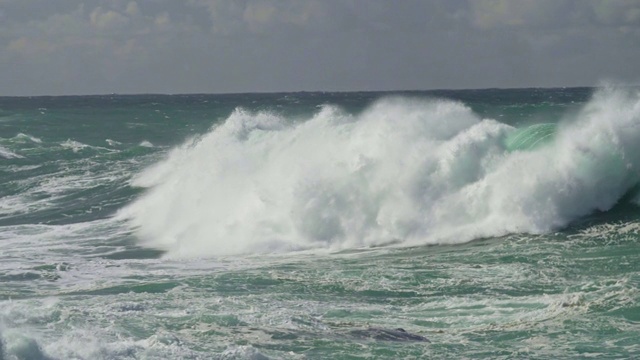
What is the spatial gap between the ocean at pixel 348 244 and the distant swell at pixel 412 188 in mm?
51

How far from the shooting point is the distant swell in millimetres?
23156

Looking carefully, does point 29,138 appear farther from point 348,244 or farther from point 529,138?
point 348,244

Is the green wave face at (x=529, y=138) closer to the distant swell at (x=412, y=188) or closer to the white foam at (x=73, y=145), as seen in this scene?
the distant swell at (x=412, y=188)

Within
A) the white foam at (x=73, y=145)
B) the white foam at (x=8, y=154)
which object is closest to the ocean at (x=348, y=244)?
the white foam at (x=8, y=154)

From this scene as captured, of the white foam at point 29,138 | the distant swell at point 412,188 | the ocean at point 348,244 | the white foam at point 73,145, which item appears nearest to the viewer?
the ocean at point 348,244

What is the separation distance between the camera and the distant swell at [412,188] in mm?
23156

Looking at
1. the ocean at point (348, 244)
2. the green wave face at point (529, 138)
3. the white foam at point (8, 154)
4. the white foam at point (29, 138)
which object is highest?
the white foam at point (29, 138)

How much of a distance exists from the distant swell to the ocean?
5 cm

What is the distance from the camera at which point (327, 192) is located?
25.1 m

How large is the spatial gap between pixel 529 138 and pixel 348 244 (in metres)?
5.98

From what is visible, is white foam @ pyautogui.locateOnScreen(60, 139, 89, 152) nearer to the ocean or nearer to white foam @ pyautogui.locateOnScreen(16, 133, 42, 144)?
white foam @ pyautogui.locateOnScreen(16, 133, 42, 144)

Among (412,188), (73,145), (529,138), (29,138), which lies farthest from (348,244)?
(29,138)

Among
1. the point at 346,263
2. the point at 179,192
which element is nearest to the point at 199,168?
the point at 179,192

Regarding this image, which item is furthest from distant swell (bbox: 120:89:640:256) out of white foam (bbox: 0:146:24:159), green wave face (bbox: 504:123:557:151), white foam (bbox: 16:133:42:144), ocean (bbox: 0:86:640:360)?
white foam (bbox: 16:133:42:144)
